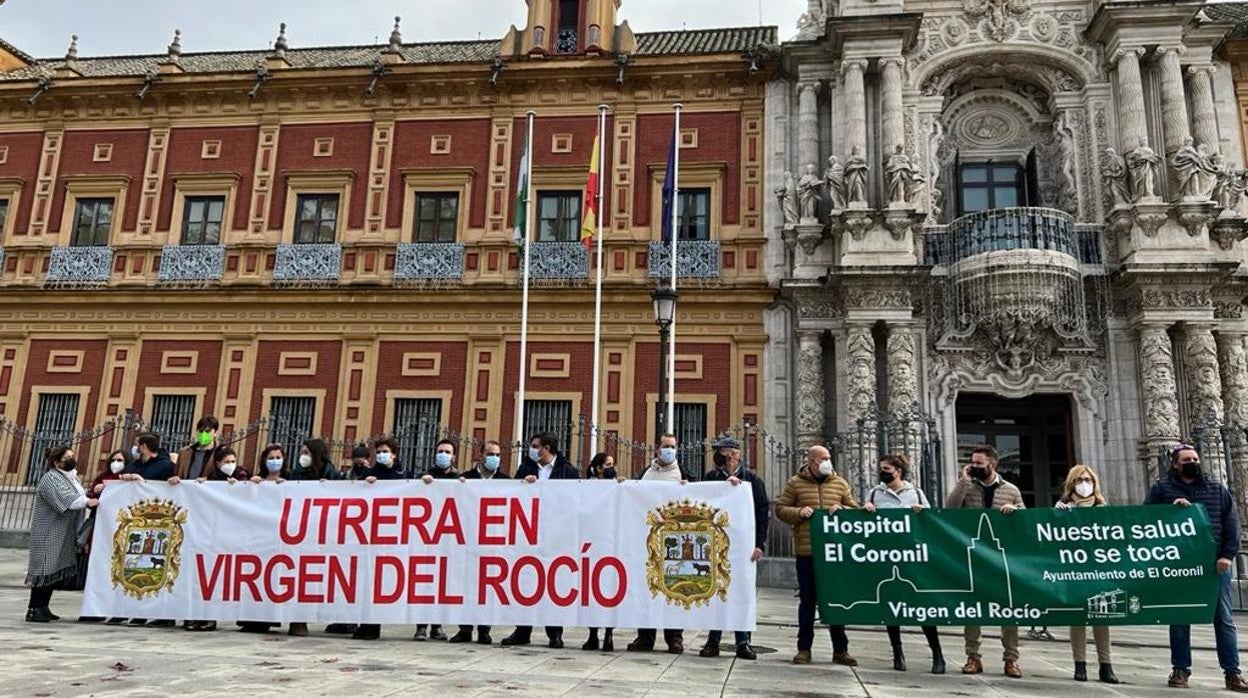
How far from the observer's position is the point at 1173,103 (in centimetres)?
1736

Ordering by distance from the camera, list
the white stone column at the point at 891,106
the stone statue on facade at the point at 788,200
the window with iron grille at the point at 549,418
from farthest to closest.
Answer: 1. the window with iron grille at the point at 549,418
2. the stone statue on facade at the point at 788,200
3. the white stone column at the point at 891,106

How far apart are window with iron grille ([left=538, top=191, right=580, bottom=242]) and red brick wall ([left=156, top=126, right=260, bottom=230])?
702cm

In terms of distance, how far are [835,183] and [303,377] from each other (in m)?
12.1

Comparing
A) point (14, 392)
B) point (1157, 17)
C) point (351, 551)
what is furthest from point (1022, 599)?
point (14, 392)

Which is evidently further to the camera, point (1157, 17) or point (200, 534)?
point (1157, 17)

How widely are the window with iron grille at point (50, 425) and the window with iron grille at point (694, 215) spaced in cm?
1426

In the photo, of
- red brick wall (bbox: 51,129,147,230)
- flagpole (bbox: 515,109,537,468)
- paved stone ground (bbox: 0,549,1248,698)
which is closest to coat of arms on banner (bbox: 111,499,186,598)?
paved stone ground (bbox: 0,549,1248,698)

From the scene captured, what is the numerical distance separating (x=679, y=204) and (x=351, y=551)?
13.1 meters

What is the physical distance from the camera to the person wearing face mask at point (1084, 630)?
703 centimetres

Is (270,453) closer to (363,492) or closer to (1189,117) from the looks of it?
(363,492)

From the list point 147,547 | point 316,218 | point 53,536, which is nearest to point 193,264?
point 316,218

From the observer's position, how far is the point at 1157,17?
17.6m

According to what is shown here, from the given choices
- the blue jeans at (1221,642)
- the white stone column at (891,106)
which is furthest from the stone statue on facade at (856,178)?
the blue jeans at (1221,642)

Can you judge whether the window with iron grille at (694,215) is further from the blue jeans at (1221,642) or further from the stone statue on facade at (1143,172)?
the blue jeans at (1221,642)
